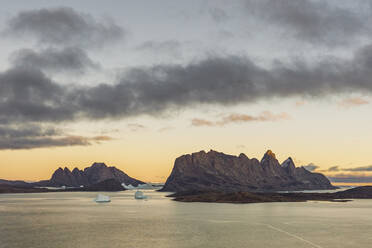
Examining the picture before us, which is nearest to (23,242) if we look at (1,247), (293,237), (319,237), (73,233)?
(1,247)

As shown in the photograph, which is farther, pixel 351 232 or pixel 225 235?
pixel 351 232

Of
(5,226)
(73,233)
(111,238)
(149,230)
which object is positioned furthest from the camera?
(5,226)

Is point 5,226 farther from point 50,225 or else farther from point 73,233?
point 73,233

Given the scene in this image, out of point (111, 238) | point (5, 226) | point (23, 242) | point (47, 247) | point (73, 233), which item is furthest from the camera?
point (5, 226)

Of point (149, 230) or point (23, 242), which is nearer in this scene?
point (23, 242)

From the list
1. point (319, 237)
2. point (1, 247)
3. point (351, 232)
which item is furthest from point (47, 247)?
point (351, 232)

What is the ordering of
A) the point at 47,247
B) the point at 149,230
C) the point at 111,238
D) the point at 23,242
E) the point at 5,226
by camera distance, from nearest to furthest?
the point at 47,247 < the point at 23,242 < the point at 111,238 < the point at 149,230 < the point at 5,226

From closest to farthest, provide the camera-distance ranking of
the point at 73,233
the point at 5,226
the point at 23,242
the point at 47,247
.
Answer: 1. the point at 47,247
2. the point at 23,242
3. the point at 73,233
4. the point at 5,226

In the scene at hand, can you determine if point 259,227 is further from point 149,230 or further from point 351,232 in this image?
point 149,230

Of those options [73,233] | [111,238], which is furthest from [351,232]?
[73,233]
